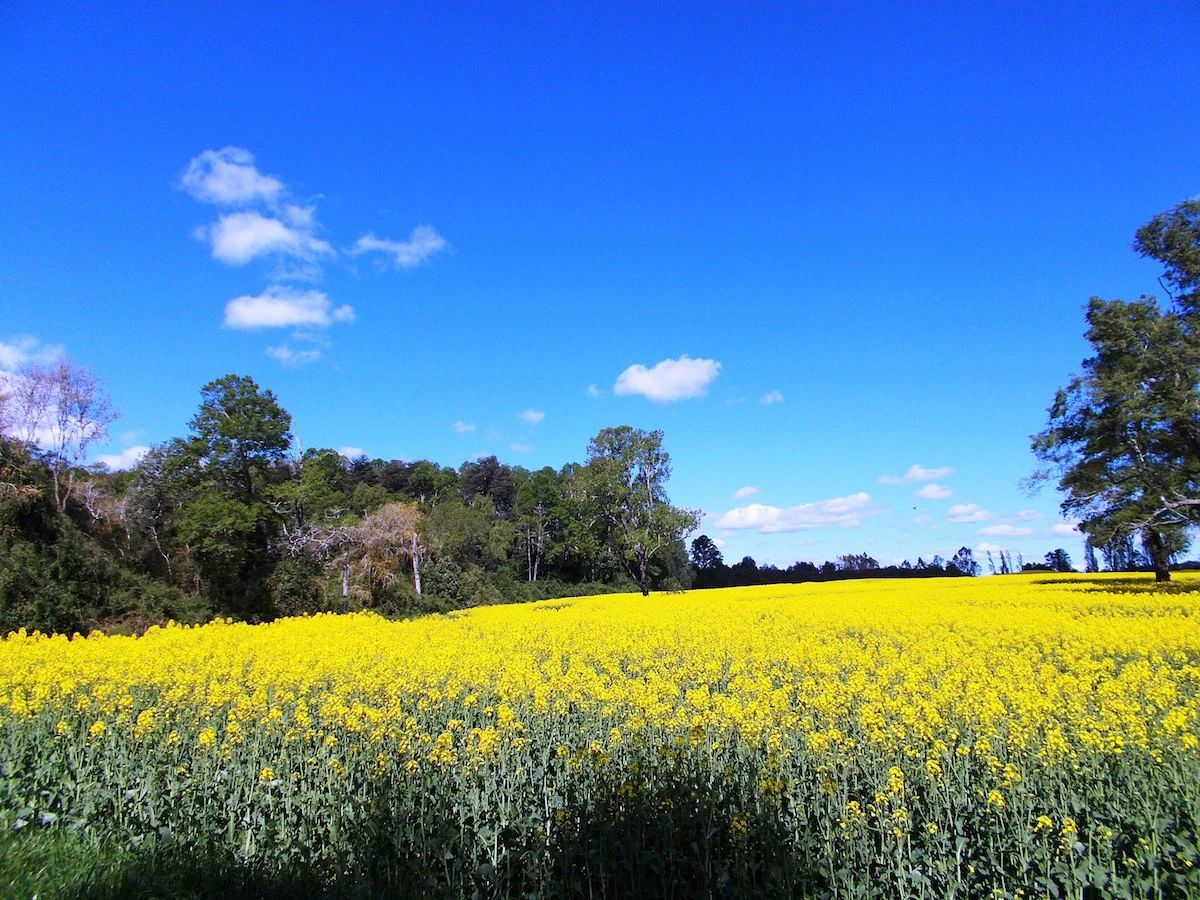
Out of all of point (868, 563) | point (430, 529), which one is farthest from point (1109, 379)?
point (868, 563)

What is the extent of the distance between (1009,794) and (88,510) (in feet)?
113

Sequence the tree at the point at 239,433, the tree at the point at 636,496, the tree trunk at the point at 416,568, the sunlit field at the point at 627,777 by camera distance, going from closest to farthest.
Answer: the sunlit field at the point at 627,777 < the tree at the point at 239,433 < the tree trunk at the point at 416,568 < the tree at the point at 636,496

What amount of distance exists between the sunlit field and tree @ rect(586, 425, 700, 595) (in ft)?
131

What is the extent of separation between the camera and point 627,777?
5.10 meters

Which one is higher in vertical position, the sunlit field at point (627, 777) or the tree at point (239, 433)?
the tree at point (239, 433)

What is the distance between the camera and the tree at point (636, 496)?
49.8 metres

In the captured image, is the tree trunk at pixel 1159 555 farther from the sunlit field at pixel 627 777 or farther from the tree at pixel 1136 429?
the sunlit field at pixel 627 777

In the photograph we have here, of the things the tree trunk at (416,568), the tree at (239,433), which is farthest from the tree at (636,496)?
the tree at (239,433)

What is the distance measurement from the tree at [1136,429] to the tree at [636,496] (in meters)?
25.9

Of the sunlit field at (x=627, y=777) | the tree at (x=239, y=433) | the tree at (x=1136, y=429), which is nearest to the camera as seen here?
the sunlit field at (x=627, y=777)

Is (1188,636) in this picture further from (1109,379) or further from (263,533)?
(263,533)

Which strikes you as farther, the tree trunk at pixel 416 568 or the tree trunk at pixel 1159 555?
the tree trunk at pixel 416 568

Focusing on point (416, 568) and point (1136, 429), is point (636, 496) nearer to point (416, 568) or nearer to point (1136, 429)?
point (416, 568)

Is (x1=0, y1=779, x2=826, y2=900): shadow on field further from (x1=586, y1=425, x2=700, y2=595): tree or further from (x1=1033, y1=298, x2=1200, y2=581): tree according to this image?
(x1=586, y1=425, x2=700, y2=595): tree
